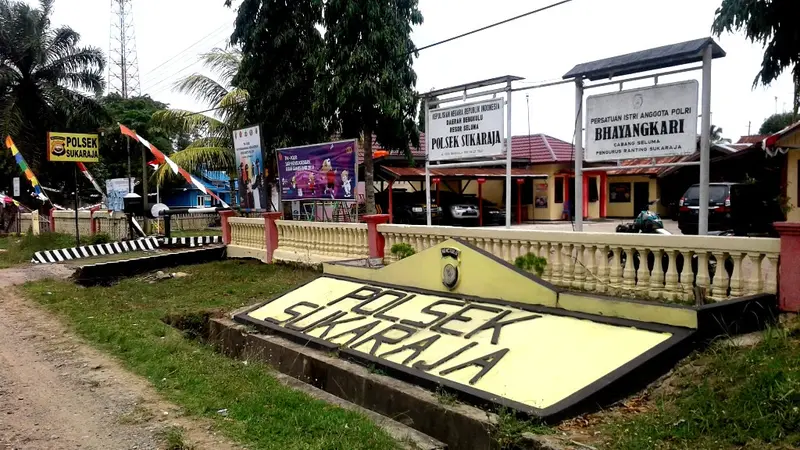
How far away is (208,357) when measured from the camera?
6.82m

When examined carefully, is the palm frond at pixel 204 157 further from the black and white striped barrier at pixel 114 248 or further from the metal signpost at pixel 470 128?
the metal signpost at pixel 470 128

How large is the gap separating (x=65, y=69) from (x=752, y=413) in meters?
31.9

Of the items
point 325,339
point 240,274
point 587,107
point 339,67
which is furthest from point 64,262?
point 587,107

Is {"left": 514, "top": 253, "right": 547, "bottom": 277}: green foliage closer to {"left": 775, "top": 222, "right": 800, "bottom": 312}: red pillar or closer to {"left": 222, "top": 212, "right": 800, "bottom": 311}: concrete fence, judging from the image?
{"left": 222, "top": 212, "right": 800, "bottom": 311}: concrete fence

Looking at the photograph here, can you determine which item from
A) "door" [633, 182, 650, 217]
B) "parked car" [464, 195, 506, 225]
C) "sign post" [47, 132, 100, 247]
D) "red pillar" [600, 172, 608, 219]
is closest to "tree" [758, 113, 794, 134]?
"door" [633, 182, 650, 217]

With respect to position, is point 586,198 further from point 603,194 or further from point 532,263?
point 532,263

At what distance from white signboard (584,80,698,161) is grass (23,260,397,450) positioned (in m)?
4.53

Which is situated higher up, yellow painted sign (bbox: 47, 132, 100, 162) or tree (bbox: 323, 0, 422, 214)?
tree (bbox: 323, 0, 422, 214)

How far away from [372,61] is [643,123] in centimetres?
713

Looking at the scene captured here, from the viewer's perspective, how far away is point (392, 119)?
13539 mm

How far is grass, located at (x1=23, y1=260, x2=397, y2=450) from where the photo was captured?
14.7ft

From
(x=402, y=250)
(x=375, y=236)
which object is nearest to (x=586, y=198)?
(x=375, y=236)

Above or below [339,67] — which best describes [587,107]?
below

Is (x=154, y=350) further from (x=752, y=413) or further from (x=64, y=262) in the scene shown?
(x=64, y=262)
